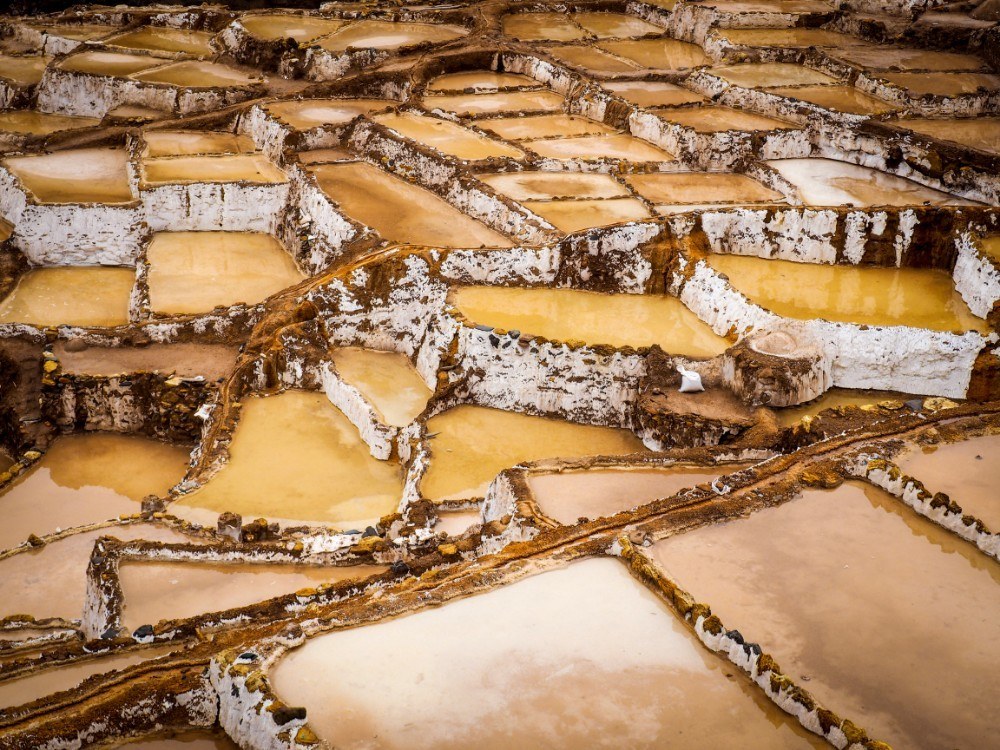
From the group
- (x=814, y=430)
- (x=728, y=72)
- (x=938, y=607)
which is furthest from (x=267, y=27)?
(x=938, y=607)

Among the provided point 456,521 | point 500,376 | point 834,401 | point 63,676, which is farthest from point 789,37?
point 63,676

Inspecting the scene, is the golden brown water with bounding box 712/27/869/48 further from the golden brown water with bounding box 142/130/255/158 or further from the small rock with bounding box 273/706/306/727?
the small rock with bounding box 273/706/306/727

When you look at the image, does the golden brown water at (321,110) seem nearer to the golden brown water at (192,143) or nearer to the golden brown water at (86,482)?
the golden brown water at (192,143)

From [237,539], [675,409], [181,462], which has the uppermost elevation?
[675,409]

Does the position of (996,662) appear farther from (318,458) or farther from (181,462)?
(181,462)

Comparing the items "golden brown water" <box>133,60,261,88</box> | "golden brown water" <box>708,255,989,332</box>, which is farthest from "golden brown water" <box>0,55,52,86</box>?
"golden brown water" <box>708,255,989,332</box>

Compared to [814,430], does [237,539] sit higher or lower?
lower

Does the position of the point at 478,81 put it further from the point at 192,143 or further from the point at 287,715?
the point at 287,715
